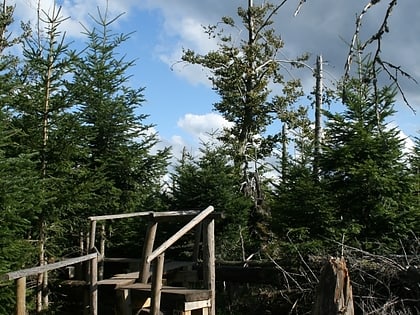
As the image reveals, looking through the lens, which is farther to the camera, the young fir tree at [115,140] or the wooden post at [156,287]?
the young fir tree at [115,140]

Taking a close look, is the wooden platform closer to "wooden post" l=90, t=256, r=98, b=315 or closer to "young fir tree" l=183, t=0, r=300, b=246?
"wooden post" l=90, t=256, r=98, b=315

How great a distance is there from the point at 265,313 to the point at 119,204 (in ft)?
13.0

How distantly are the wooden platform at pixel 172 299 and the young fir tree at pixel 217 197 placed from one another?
4805 mm

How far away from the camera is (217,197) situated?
12.4 metres

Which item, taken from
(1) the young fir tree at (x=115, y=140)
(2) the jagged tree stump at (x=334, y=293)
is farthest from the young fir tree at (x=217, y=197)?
(2) the jagged tree stump at (x=334, y=293)

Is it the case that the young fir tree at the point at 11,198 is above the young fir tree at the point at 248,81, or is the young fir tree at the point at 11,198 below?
below

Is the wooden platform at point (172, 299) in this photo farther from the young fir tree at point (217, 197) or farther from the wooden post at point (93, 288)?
the young fir tree at point (217, 197)

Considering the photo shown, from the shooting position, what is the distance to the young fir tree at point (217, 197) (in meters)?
12.2

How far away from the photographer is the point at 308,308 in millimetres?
8766

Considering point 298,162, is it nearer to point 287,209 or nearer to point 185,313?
point 287,209

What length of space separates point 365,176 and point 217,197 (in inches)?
132

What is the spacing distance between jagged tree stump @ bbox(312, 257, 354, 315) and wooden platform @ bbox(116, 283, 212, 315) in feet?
9.72

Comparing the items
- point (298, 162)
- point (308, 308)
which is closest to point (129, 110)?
point (298, 162)

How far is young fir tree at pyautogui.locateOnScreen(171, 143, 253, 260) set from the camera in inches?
482
